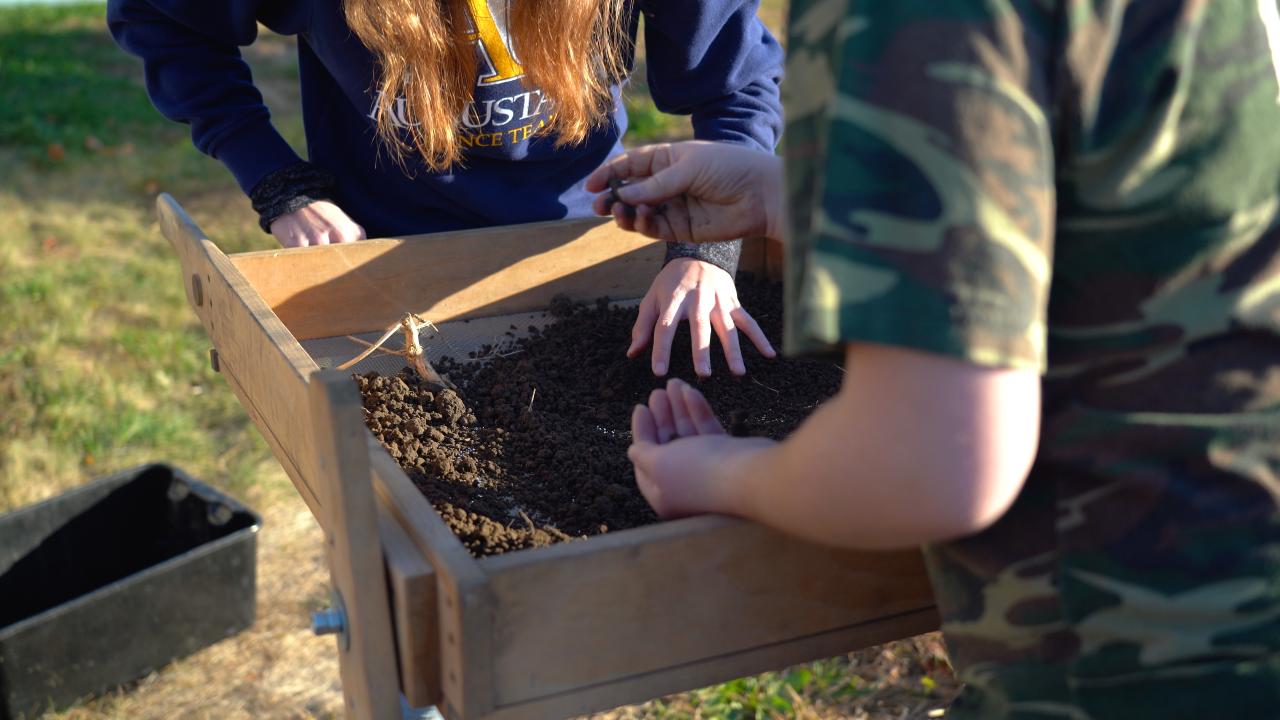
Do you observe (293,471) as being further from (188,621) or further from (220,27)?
(188,621)

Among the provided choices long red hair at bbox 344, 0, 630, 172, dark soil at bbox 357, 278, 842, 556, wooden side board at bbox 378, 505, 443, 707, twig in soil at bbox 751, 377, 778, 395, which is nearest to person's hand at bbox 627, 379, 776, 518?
dark soil at bbox 357, 278, 842, 556

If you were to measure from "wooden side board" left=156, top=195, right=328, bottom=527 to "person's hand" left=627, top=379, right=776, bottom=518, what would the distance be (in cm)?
31

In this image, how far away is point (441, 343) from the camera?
6.00ft

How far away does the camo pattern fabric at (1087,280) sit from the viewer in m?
0.70

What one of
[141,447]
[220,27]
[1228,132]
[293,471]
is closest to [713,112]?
[220,27]

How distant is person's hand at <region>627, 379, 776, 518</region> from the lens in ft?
3.31

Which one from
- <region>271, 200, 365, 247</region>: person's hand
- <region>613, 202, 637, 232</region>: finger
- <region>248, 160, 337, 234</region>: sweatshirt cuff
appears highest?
<region>248, 160, 337, 234</region>: sweatshirt cuff

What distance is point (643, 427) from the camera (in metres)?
1.17

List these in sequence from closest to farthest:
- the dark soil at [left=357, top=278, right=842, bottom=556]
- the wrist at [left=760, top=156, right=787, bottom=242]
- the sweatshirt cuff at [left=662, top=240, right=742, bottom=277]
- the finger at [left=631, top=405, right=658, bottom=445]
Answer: the finger at [left=631, top=405, right=658, bottom=445]
the dark soil at [left=357, top=278, right=842, bottom=556]
the wrist at [left=760, top=156, right=787, bottom=242]
the sweatshirt cuff at [left=662, top=240, right=742, bottom=277]

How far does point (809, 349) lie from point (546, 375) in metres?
0.98

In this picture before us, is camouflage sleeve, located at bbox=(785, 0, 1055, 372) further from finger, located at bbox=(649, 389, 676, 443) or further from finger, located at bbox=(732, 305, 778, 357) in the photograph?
finger, located at bbox=(732, 305, 778, 357)

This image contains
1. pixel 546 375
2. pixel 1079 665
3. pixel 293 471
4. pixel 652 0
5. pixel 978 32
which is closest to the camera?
pixel 978 32

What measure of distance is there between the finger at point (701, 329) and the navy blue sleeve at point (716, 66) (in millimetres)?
401

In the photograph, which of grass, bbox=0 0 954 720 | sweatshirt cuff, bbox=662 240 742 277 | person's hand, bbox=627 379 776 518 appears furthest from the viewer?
grass, bbox=0 0 954 720
